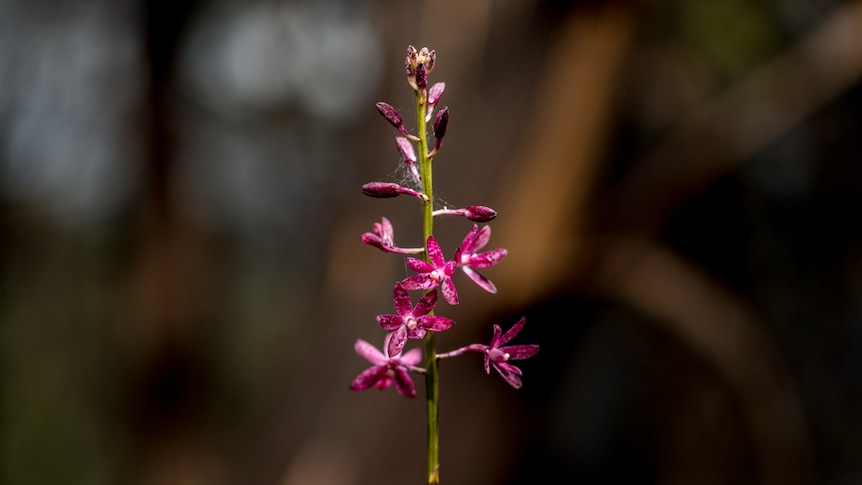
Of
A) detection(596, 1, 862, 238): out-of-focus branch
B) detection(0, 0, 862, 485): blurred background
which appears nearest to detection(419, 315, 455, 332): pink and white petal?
detection(0, 0, 862, 485): blurred background

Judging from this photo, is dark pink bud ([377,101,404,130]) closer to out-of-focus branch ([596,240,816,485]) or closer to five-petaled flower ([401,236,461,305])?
five-petaled flower ([401,236,461,305])

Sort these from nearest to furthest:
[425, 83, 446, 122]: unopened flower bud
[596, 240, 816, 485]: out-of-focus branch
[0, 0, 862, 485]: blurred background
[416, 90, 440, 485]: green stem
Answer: [416, 90, 440, 485]: green stem
[425, 83, 446, 122]: unopened flower bud
[0, 0, 862, 485]: blurred background
[596, 240, 816, 485]: out-of-focus branch

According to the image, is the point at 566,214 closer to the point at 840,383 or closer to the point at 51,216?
the point at 840,383

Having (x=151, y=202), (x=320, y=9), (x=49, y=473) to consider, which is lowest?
(x=49, y=473)

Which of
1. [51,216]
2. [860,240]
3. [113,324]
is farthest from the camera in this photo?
[113,324]

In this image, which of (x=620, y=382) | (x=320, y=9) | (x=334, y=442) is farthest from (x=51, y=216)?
(x=620, y=382)

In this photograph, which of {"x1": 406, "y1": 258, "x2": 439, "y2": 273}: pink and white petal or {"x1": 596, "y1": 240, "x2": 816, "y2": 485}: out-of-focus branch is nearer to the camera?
{"x1": 406, "y1": 258, "x2": 439, "y2": 273}: pink and white petal

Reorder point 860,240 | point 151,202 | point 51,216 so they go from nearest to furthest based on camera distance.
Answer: point 151,202 < point 860,240 < point 51,216
